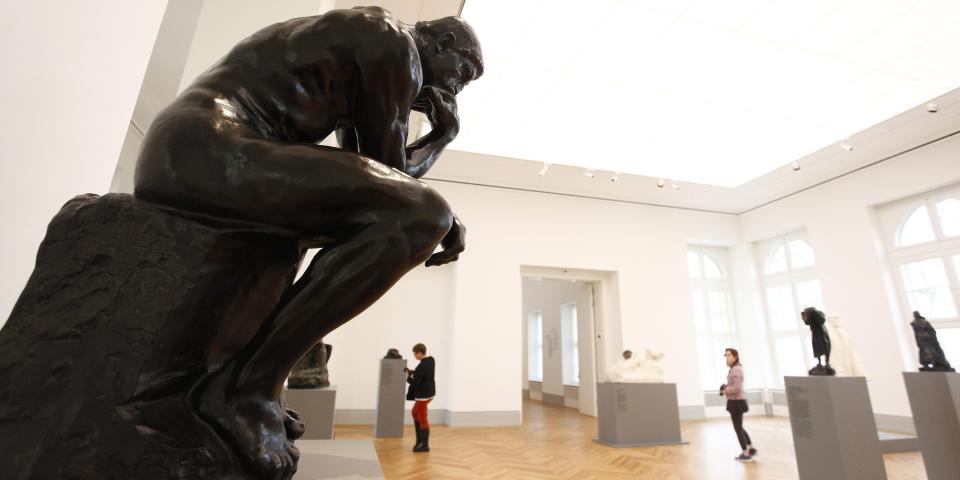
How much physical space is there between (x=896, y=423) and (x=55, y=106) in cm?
1198

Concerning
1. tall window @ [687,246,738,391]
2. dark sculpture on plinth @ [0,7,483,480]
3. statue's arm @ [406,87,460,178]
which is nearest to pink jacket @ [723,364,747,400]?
tall window @ [687,246,738,391]

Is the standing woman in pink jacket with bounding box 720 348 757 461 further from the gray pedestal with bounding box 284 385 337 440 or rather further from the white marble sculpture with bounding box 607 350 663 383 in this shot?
the gray pedestal with bounding box 284 385 337 440

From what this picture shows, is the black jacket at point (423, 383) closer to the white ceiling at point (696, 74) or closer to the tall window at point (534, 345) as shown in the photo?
the white ceiling at point (696, 74)

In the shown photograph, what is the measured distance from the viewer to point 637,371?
7.72 meters

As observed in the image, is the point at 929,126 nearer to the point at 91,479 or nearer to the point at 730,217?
the point at 730,217

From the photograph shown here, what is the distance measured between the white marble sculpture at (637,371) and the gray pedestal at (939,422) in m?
3.38

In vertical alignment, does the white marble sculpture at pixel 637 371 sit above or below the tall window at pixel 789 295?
below

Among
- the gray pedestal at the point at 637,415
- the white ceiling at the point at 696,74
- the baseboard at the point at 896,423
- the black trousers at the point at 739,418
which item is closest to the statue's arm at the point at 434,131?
the white ceiling at the point at 696,74

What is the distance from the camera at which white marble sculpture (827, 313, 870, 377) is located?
5711 mm

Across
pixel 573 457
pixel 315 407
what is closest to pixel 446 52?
pixel 315 407

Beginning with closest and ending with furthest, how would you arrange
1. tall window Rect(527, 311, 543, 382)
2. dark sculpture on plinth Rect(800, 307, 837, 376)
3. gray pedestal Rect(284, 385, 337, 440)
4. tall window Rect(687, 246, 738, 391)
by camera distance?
1. gray pedestal Rect(284, 385, 337, 440)
2. dark sculpture on plinth Rect(800, 307, 837, 376)
3. tall window Rect(687, 246, 738, 391)
4. tall window Rect(527, 311, 543, 382)

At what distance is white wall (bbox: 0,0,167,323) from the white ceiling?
4.88m

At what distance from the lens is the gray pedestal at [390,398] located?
7258 mm

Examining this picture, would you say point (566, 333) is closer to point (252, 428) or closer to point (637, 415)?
point (637, 415)
